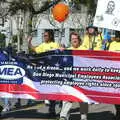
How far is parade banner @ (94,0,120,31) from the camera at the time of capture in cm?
1179

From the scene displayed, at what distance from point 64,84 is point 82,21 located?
146 ft

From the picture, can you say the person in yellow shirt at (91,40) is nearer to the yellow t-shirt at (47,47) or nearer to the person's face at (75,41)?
the person's face at (75,41)

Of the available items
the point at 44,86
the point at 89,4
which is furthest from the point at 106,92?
the point at 89,4

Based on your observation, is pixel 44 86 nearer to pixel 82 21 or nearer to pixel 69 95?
pixel 69 95

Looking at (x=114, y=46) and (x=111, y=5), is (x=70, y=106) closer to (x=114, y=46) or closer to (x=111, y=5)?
(x=114, y=46)

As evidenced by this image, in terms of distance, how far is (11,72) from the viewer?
11.6 metres

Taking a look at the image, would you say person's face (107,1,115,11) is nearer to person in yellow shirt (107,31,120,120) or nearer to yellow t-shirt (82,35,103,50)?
person in yellow shirt (107,31,120,120)

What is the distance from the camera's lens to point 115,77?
→ 1116 centimetres

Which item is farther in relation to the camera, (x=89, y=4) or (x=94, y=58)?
(x=89, y=4)

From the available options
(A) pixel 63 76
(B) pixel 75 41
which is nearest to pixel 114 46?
(B) pixel 75 41

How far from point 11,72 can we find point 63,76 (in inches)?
42.0

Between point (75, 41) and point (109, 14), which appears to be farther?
point (109, 14)

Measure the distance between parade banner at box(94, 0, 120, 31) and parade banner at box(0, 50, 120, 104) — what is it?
2.97 feet

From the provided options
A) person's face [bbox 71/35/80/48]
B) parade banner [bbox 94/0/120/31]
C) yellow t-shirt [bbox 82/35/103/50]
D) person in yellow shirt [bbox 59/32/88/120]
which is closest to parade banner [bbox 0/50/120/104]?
person in yellow shirt [bbox 59/32/88/120]
